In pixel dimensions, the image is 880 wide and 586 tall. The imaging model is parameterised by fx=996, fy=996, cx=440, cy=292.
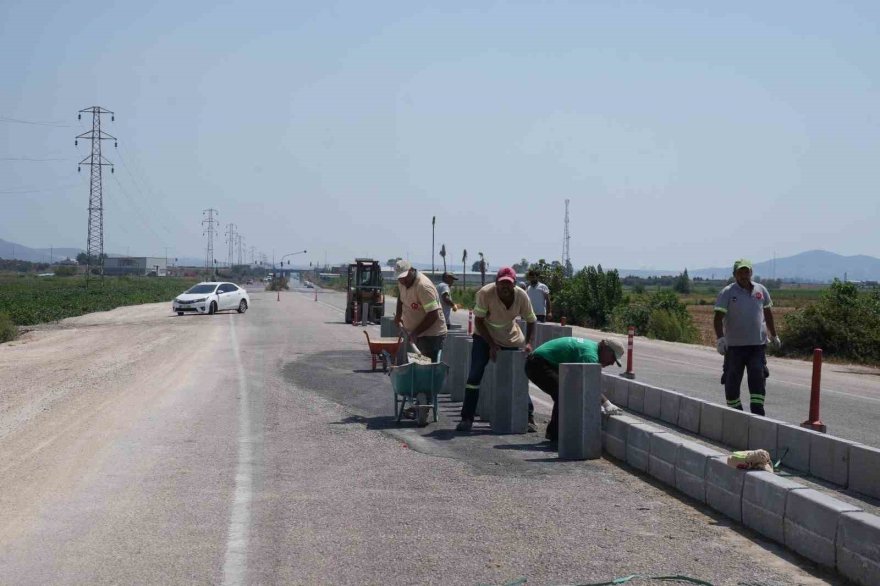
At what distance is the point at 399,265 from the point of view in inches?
490

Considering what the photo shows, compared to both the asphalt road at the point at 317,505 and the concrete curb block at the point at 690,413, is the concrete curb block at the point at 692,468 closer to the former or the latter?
the asphalt road at the point at 317,505

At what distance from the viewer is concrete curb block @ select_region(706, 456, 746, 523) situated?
7.30 m

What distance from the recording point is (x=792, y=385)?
18656 millimetres

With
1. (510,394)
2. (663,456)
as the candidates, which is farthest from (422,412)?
(663,456)

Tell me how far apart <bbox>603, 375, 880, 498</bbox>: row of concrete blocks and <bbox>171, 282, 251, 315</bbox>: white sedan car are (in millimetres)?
33852

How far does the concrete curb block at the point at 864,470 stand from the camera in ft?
26.4

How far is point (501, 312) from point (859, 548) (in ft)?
19.1

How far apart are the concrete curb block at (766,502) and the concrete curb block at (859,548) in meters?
0.70

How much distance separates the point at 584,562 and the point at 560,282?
41885 millimetres

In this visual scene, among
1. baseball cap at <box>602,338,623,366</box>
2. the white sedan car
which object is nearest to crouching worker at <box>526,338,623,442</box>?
baseball cap at <box>602,338,623,366</box>

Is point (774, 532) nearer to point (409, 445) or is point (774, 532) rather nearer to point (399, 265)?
point (409, 445)

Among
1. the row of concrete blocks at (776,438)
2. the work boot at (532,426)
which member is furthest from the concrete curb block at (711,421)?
the work boot at (532,426)

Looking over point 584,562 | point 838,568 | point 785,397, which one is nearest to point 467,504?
point 584,562

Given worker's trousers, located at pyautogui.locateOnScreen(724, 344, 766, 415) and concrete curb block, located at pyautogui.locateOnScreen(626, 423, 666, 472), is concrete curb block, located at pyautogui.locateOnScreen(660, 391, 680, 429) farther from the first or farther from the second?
concrete curb block, located at pyautogui.locateOnScreen(626, 423, 666, 472)
